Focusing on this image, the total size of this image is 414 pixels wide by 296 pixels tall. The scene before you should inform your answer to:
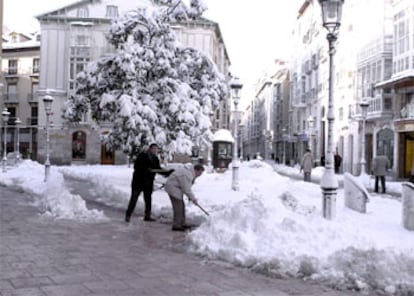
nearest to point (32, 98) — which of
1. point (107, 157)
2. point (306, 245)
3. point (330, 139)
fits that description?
point (107, 157)

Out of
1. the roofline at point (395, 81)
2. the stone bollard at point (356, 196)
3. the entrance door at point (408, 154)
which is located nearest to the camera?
the stone bollard at point (356, 196)

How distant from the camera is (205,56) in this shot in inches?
838

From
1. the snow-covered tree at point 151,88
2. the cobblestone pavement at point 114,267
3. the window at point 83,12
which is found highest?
the window at point 83,12

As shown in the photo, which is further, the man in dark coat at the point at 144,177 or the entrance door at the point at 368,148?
the entrance door at the point at 368,148

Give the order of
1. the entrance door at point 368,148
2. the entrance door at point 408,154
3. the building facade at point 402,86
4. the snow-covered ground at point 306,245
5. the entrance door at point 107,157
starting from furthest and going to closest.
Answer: the entrance door at point 107,157 < the entrance door at point 368,148 < the entrance door at point 408,154 < the building facade at point 402,86 < the snow-covered ground at point 306,245

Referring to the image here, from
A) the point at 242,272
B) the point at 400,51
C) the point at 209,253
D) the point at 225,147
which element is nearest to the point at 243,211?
the point at 209,253

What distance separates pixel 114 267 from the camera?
7.05 m

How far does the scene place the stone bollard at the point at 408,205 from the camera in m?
10.2

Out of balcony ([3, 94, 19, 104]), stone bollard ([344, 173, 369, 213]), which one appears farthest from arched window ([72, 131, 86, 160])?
stone bollard ([344, 173, 369, 213])

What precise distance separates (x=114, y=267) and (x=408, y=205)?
19.0 feet

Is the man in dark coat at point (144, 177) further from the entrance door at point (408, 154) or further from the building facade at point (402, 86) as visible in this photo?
the entrance door at point (408, 154)

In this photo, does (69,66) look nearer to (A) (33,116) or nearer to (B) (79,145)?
(B) (79,145)

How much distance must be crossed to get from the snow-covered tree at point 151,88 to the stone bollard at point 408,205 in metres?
9.99

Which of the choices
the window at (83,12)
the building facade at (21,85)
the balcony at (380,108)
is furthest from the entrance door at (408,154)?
the building facade at (21,85)
